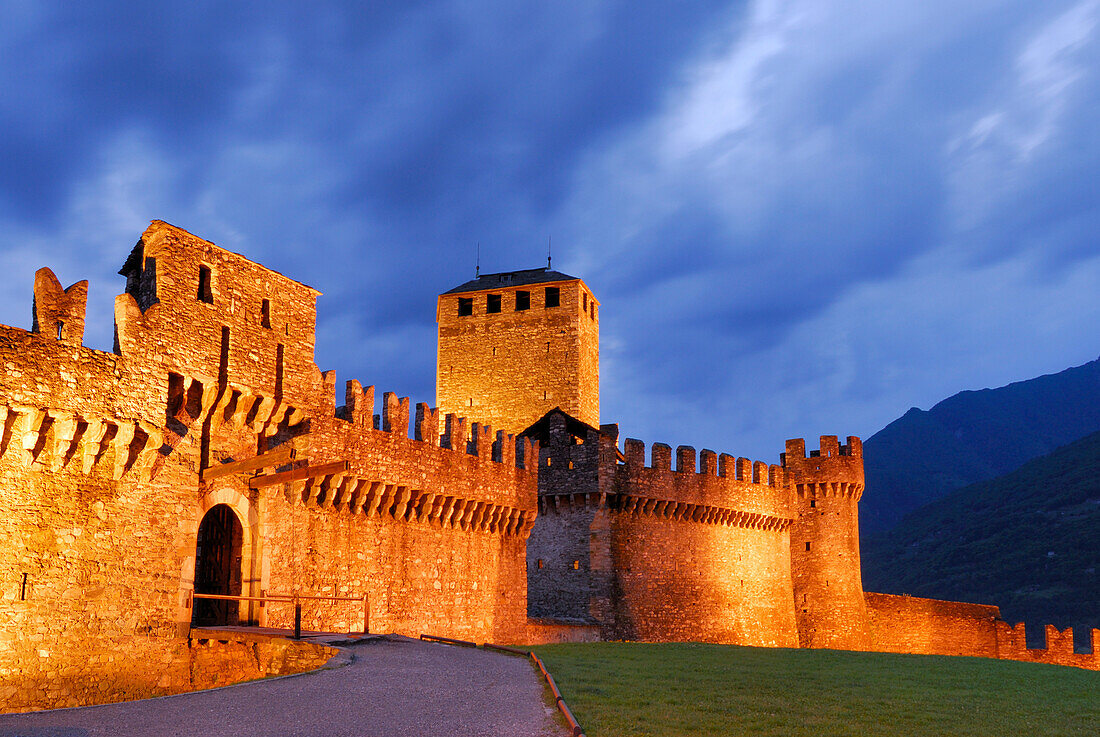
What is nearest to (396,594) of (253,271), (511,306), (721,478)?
(253,271)

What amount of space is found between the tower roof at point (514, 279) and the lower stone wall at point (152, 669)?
1004 inches

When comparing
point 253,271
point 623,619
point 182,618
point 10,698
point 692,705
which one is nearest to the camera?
point 692,705

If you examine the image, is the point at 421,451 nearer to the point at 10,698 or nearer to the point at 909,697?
the point at 10,698

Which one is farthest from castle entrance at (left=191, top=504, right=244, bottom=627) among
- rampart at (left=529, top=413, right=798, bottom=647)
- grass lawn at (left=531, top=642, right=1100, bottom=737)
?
rampart at (left=529, top=413, right=798, bottom=647)

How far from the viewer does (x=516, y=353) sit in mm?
38406

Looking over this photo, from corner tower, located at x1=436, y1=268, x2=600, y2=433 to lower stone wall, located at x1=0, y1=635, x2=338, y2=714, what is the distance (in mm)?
22588

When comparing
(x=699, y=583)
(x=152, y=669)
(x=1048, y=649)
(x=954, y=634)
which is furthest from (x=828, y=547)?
(x=152, y=669)

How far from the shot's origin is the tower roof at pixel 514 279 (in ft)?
130

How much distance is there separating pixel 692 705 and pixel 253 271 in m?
10.7

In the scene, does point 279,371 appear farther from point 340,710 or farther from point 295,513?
point 340,710

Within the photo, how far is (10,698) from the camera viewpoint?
493 inches

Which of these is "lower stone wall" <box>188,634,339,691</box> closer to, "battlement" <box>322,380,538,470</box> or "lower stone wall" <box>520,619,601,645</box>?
"battlement" <box>322,380,538,470</box>

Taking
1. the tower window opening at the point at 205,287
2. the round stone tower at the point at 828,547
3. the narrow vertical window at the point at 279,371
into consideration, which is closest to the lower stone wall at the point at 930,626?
the round stone tower at the point at 828,547

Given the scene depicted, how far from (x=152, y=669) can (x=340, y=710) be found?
600cm
